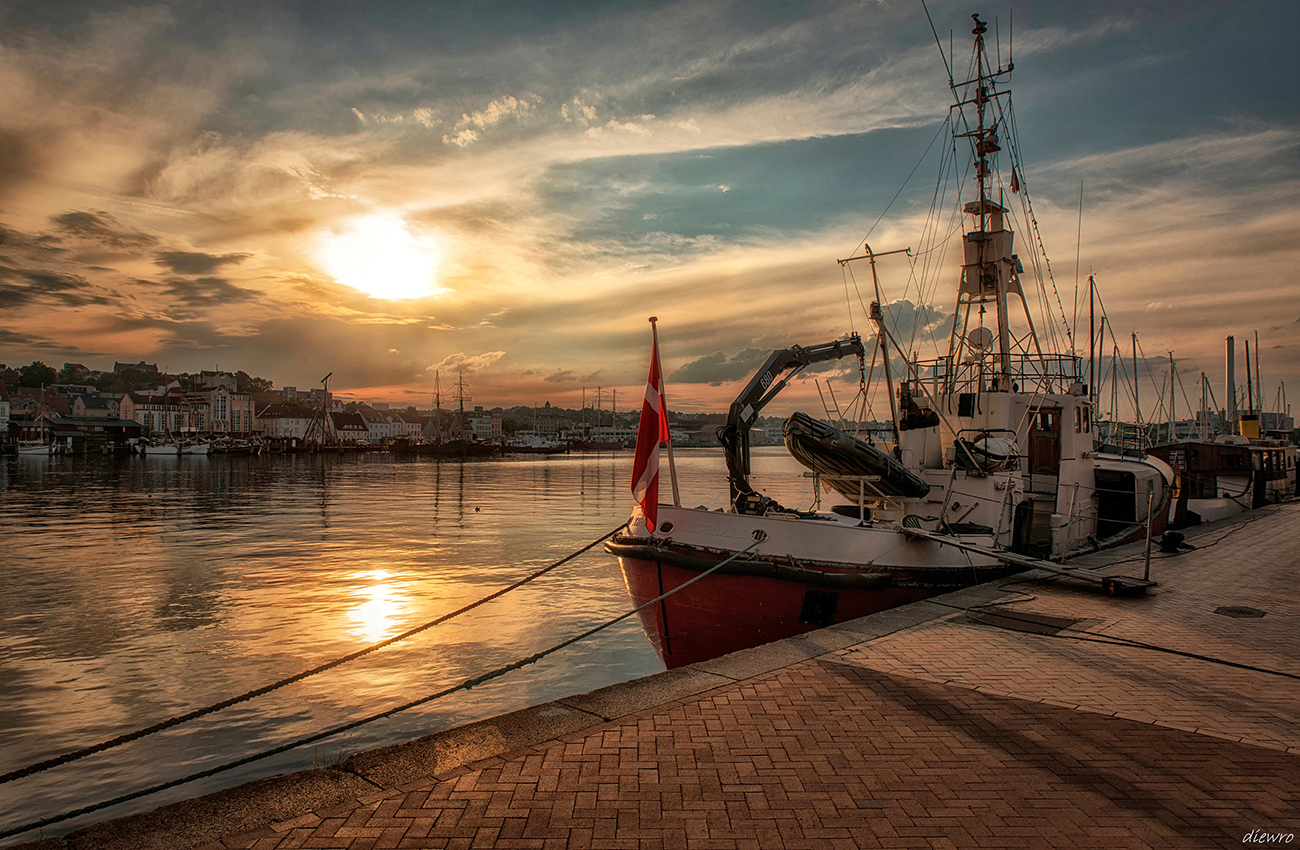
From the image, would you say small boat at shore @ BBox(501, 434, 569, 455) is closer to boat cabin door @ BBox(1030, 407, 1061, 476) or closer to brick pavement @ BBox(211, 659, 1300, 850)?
boat cabin door @ BBox(1030, 407, 1061, 476)

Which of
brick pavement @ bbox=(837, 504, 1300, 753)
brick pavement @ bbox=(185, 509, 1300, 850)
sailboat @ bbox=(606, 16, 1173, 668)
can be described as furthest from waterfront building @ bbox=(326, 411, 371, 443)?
brick pavement @ bbox=(185, 509, 1300, 850)

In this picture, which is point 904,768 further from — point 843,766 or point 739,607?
point 739,607

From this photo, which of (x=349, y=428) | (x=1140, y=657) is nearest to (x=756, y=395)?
(x=1140, y=657)

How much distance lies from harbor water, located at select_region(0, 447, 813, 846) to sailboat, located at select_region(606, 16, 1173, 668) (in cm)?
262

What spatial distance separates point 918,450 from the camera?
1515cm

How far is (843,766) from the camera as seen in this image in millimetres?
4785

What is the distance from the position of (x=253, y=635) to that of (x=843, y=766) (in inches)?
515

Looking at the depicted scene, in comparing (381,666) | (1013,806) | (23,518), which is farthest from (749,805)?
(23,518)

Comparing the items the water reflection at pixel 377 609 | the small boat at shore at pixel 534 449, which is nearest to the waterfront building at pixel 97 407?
the small boat at shore at pixel 534 449

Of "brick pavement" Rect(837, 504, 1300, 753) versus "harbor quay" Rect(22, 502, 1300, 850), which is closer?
"harbor quay" Rect(22, 502, 1300, 850)

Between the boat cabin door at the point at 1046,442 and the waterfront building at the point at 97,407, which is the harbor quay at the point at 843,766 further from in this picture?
the waterfront building at the point at 97,407

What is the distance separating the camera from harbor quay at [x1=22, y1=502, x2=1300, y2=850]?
3971mm

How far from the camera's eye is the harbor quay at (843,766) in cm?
397

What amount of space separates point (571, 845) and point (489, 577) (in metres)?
17.7
